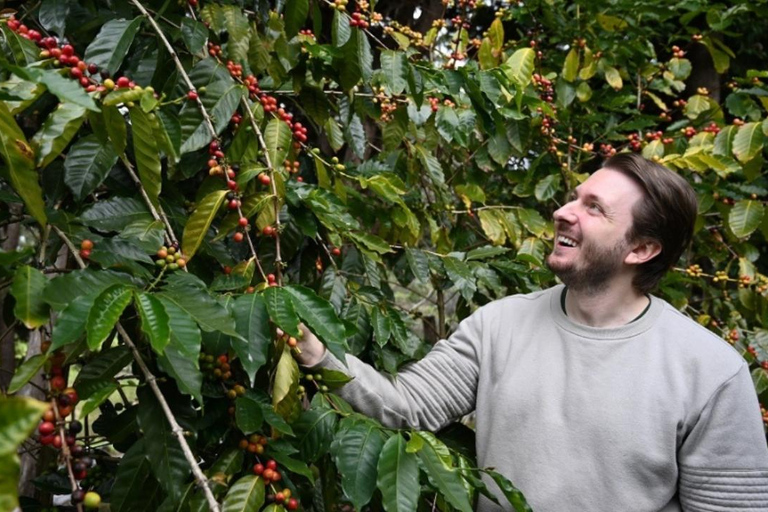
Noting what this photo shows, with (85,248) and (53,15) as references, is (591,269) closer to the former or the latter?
(85,248)

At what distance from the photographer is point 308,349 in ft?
4.83

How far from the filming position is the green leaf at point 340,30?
1.61 m

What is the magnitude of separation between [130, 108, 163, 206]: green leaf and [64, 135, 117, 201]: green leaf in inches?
3.1

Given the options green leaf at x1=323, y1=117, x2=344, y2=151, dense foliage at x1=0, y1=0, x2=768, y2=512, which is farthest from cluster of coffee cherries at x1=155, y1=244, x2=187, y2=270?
Answer: green leaf at x1=323, y1=117, x2=344, y2=151

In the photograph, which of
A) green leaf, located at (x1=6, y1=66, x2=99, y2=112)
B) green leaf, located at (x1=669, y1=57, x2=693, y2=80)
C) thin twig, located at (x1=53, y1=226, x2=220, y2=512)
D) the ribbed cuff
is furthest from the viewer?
green leaf, located at (x1=669, y1=57, x2=693, y2=80)

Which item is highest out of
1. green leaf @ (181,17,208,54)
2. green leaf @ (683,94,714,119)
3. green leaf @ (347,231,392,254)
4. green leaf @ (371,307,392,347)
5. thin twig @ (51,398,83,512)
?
green leaf @ (181,17,208,54)

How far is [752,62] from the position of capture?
13.1ft

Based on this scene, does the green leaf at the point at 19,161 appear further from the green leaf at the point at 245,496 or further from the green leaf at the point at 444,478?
the green leaf at the point at 444,478

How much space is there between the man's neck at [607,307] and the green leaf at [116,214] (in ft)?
3.52

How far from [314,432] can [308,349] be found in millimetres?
222

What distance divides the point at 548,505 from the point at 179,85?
1311 mm

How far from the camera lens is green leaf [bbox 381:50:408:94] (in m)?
1.69

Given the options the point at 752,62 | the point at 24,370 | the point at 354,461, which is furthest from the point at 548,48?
the point at 24,370

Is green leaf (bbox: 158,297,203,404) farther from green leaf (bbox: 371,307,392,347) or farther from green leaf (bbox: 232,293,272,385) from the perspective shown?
green leaf (bbox: 371,307,392,347)
